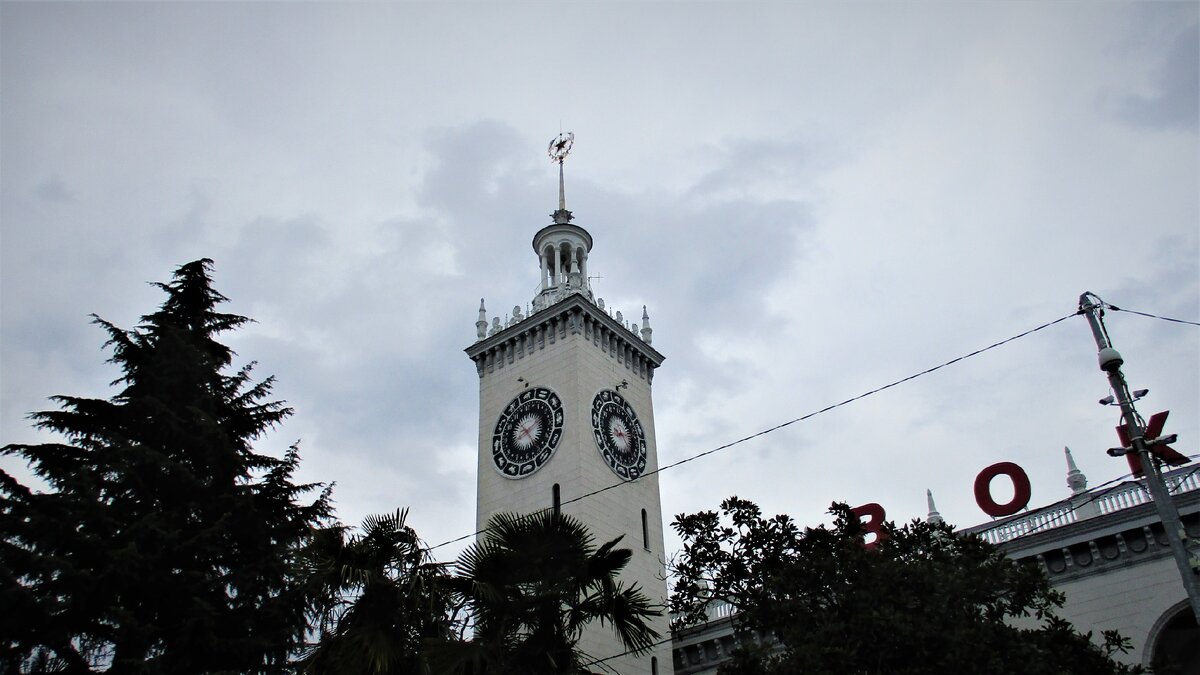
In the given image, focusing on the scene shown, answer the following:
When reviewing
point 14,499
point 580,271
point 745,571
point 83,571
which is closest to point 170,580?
point 83,571

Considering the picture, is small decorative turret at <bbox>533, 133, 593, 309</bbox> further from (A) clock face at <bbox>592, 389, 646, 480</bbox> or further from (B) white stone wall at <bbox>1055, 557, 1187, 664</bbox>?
(B) white stone wall at <bbox>1055, 557, 1187, 664</bbox>

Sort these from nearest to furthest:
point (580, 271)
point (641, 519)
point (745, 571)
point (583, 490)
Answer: point (745, 571) < point (583, 490) < point (641, 519) < point (580, 271)

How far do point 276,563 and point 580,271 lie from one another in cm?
3281

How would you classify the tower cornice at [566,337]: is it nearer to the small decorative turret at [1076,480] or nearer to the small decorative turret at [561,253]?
the small decorative turret at [561,253]

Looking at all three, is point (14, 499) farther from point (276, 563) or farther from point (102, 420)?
point (276, 563)

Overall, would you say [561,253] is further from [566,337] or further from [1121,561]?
[1121,561]

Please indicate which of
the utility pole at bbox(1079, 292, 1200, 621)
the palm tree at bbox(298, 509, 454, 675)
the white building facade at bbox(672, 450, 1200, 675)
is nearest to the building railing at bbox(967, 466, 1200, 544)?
the white building facade at bbox(672, 450, 1200, 675)

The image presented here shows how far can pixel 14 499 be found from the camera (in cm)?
2028

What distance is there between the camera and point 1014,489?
31438 mm

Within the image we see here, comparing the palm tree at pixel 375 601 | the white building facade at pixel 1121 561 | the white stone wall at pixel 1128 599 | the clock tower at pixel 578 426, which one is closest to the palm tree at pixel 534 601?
the palm tree at pixel 375 601

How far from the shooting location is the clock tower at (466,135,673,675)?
136 ft

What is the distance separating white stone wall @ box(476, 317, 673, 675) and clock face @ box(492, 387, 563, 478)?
0.37 m

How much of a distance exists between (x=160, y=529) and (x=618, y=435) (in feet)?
90.0

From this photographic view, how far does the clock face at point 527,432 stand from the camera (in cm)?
4369
